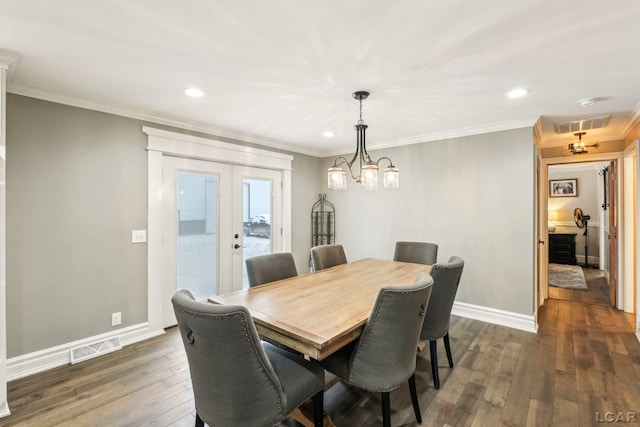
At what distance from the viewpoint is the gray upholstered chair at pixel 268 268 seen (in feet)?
8.11

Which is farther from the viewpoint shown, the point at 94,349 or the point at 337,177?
the point at 94,349

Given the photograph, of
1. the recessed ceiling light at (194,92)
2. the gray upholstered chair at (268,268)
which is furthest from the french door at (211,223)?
the gray upholstered chair at (268,268)

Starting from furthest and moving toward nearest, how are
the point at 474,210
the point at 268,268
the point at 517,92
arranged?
the point at 474,210 → the point at 268,268 → the point at 517,92

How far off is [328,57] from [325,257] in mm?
1956

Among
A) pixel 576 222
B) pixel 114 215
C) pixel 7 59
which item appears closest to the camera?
pixel 7 59

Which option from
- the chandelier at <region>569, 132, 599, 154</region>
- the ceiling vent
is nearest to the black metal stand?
the chandelier at <region>569, 132, 599, 154</region>

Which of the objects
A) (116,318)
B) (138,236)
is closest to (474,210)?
(138,236)

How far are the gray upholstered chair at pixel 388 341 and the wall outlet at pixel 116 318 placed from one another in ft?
7.97

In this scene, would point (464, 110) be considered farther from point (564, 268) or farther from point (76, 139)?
point (564, 268)

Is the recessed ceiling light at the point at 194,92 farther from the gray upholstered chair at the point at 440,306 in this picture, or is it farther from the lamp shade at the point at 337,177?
the gray upholstered chair at the point at 440,306

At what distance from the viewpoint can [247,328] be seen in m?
1.20

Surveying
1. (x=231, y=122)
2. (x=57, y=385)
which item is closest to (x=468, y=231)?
(x=231, y=122)

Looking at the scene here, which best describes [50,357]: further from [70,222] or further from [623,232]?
[623,232]

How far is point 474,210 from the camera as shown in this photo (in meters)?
3.62
